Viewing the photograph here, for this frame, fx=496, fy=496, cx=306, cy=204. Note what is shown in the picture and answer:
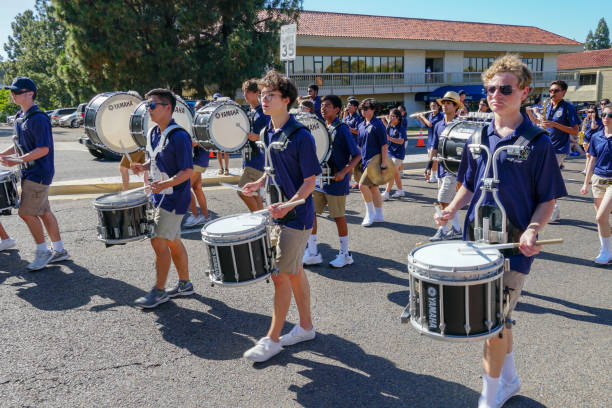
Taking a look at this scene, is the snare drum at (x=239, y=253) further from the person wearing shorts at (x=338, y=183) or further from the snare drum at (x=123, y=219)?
the person wearing shorts at (x=338, y=183)

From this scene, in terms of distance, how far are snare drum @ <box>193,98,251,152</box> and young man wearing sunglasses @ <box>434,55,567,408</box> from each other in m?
4.34

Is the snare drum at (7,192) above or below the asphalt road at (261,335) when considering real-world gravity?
above

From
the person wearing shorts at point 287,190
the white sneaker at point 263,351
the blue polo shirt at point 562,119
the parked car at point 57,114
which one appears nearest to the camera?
the person wearing shorts at point 287,190

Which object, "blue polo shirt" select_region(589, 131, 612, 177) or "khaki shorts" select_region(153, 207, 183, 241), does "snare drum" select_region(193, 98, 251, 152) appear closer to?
"khaki shorts" select_region(153, 207, 183, 241)

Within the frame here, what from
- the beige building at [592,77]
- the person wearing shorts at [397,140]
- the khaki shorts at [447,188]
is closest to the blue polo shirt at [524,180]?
the khaki shorts at [447,188]

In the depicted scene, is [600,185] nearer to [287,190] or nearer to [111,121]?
[287,190]

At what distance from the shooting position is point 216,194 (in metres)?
10.4

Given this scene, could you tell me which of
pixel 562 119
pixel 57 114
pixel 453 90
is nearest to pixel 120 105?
pixel 562 119

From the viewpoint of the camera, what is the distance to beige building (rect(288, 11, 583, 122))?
36281mm

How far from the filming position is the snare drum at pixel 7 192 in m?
6.02

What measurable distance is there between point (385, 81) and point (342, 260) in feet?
114

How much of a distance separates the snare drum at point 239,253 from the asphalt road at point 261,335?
0.74m

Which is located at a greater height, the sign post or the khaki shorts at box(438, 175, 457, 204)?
the sign post

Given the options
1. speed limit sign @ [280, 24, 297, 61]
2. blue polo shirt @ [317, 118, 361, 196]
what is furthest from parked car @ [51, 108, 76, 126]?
blue polo shirt @ [317, 118, 361, 196]
